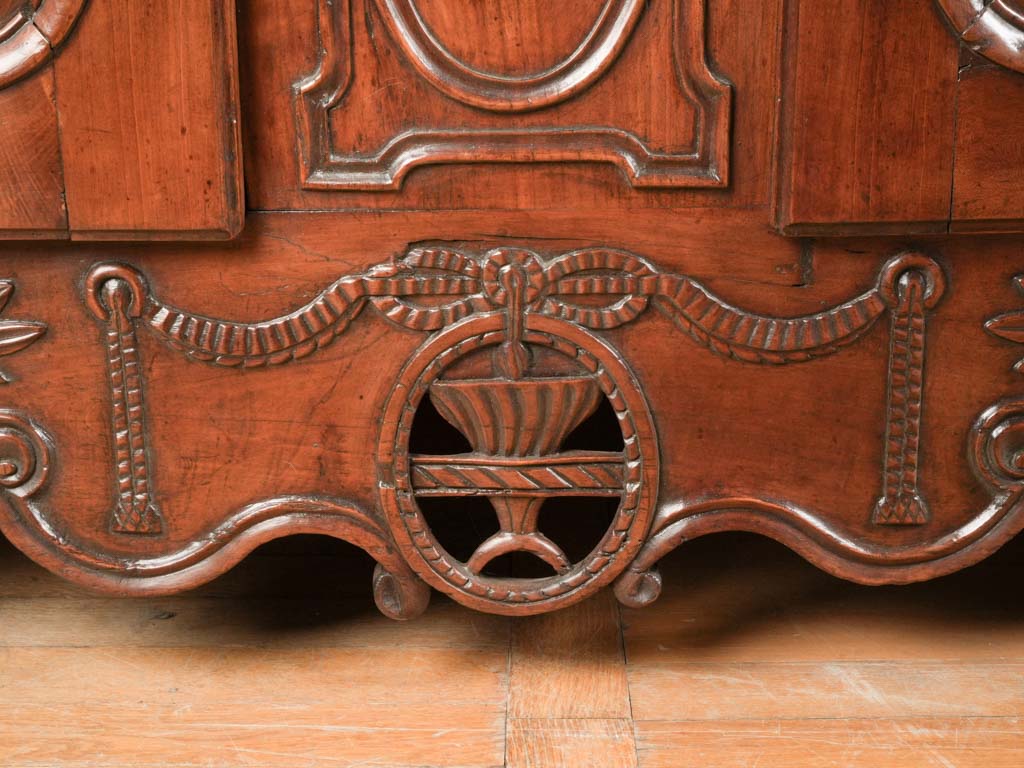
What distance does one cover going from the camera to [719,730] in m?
0.83

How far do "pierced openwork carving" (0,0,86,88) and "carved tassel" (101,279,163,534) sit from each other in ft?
0.54

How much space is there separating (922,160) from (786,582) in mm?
488

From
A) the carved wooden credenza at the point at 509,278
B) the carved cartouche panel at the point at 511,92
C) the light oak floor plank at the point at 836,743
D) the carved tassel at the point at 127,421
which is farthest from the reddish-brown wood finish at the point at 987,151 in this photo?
the carved tassel at the point at 127,421

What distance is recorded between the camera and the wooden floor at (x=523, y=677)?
81 cm

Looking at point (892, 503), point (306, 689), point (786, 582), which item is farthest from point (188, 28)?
point (786, 582)

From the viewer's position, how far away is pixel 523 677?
35.9 inches

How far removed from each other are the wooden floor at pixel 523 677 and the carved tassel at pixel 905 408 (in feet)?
0.51

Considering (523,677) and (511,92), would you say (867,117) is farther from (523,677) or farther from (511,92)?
(523,677)

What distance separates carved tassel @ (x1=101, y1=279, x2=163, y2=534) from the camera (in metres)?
0.82

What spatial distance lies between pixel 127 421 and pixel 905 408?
0.62 m

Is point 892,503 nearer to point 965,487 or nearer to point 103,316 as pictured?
point 965,487

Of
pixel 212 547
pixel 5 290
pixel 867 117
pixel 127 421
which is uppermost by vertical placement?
pixel 867 117

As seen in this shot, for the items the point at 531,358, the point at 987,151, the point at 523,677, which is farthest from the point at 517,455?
the point at 987,151

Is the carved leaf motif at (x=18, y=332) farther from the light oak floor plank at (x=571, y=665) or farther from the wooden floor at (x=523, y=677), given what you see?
the light oak floor plank at (x=571, y=665)
